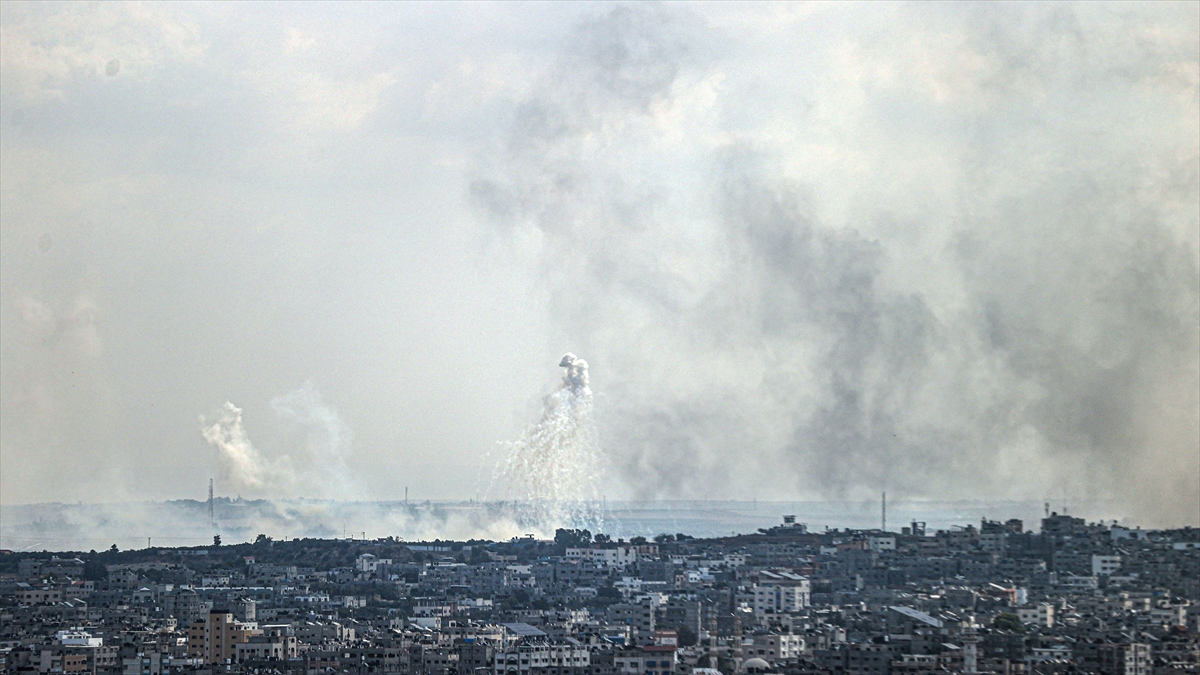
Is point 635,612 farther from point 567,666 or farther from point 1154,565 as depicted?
point 1154,565

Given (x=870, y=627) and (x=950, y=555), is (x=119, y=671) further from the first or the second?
(x=950, y=555)

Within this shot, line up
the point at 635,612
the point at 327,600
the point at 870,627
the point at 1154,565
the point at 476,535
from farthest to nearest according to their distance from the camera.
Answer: the point at 476,535 < the point at 327,600 < the point at 1154,565 < the point at 635,612 < the point at 870,627

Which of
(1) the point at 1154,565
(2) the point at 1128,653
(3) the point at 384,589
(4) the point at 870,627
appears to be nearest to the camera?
(2) the point at 1128,653

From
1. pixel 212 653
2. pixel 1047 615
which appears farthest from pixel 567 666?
pixel 1047 615

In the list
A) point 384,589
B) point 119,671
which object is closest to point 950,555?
point 384,589

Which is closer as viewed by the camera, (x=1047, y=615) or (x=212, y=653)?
Result: (x=212, y=653)

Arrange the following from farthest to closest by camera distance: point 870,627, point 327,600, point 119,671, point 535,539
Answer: point 535,539, point 327,600, point 870,627, point 119,671
